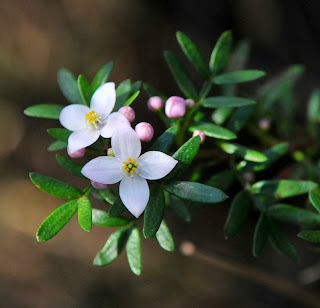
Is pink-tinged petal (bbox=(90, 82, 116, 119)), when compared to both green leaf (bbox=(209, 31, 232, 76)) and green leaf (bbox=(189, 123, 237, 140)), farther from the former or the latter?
green leaf (bbox=(209, 31, 232, 76))

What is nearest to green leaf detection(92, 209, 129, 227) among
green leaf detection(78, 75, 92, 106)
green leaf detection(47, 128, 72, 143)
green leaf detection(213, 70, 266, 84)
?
green leaf detection(47, 128, 72, 143)

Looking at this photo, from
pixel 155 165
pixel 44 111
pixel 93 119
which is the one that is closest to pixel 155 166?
pixel 155 165

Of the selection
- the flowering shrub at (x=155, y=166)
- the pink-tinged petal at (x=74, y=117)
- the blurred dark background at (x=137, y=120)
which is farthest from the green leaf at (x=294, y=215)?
the blurred dark background at (x=137, y=120)

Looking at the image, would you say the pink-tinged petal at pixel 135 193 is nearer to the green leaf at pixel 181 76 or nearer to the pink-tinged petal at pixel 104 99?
the pink-tinged petal at pixel 104 99

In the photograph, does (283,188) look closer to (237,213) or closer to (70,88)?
(237,213)

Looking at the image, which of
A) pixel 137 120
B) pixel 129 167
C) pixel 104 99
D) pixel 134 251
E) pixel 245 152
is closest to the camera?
pixel 129 167
